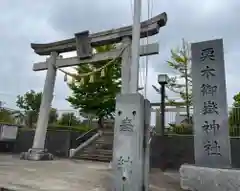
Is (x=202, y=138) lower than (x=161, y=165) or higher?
higher

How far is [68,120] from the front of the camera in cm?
1461

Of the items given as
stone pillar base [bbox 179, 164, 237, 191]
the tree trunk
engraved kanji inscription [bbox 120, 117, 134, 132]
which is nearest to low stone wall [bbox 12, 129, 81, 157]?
the tree trunk

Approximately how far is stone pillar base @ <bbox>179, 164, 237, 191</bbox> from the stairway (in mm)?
6504

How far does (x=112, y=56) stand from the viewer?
9977 mm

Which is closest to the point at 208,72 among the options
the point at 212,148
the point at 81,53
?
the point at 212,148

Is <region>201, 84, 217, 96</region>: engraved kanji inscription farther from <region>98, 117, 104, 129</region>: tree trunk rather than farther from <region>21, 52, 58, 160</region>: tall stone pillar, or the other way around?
<region>98, 117, 104, 129</region>: tree trunk

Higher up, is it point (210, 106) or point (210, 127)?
point (210, 106)

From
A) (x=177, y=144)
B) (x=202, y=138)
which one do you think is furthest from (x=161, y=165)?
(x=202, y=138)

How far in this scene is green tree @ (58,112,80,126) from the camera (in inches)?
573

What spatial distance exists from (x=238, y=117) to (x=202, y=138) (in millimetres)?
5197

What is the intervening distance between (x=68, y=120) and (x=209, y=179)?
10.9 metres

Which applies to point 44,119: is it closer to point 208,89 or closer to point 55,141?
point 55,141

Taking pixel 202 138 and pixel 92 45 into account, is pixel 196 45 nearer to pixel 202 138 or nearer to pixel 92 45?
pixel 202 138

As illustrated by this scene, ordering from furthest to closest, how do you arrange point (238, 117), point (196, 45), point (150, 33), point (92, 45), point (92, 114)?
point (92, 114) < point (92, 45) < point (238, 117) < point (150, 33) < point (196, 45)
